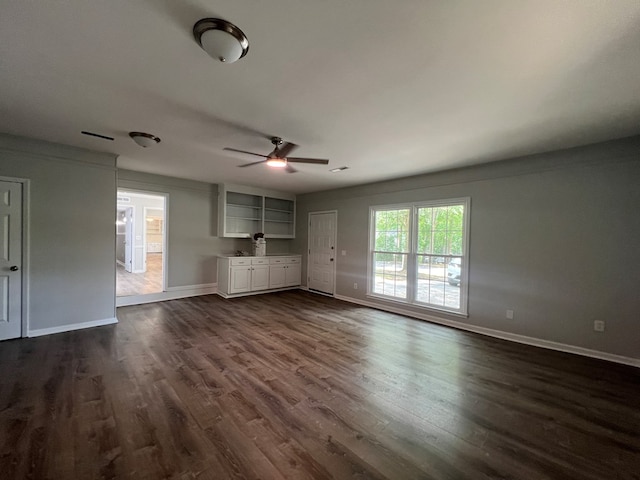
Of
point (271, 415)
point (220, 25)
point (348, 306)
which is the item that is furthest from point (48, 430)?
point (348, 306)

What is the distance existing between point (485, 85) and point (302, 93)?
4.65 feet

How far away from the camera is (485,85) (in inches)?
82.2

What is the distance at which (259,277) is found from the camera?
6566 mm

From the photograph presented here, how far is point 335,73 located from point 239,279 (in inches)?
200

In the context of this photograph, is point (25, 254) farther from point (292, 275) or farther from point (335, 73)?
point (292, 275)

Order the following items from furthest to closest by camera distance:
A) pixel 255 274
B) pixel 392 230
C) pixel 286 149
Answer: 1. pixel 255 274
2. pixel 392 230
3. pixel 286 149

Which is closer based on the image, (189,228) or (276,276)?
(189,228)

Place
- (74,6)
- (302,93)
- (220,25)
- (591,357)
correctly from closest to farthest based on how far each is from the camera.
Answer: (74,6) < (220,25) < (302,93) < (591,357)

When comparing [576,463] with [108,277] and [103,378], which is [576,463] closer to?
[103,378]

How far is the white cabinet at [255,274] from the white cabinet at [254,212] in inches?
27.4

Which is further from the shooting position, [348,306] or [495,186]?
[348,306]

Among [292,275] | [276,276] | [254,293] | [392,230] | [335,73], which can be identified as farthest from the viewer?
[292,275]

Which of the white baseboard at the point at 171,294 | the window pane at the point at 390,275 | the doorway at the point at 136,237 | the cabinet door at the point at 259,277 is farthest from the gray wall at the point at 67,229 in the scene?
the window pane at the point at 390,275

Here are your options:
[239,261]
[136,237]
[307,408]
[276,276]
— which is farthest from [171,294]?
[136,237]
